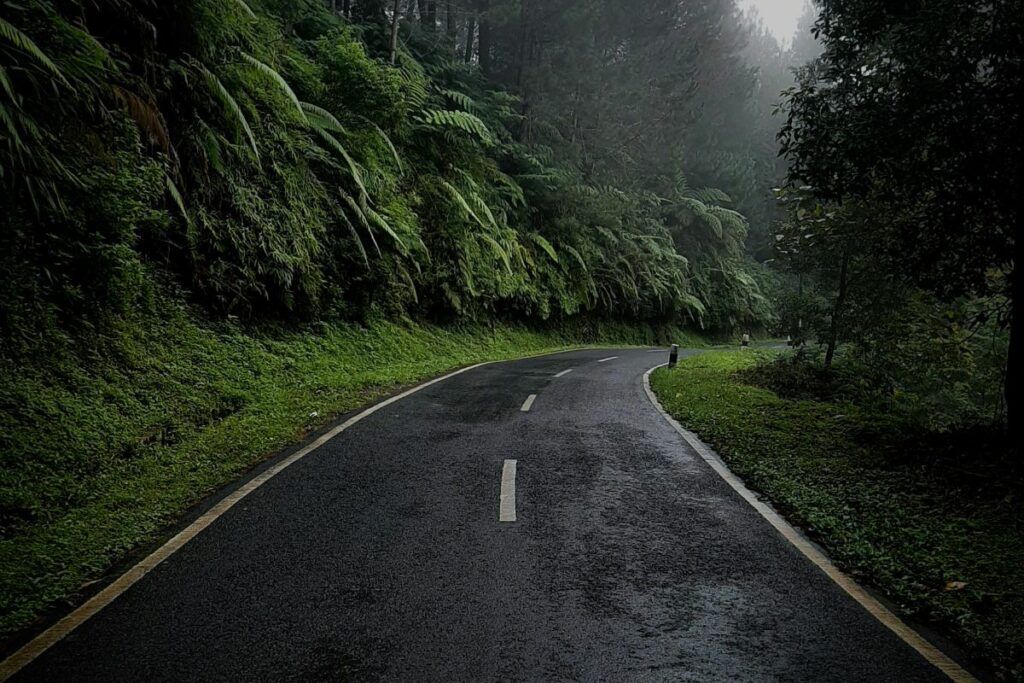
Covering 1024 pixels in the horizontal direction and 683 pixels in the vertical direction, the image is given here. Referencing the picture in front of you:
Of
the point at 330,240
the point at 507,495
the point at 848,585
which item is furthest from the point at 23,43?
the point at 330,240

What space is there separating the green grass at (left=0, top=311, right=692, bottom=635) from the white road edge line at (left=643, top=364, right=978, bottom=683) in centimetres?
507

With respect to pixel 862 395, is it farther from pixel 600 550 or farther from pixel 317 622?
pixel 317 622

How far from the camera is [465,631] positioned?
3.51 m


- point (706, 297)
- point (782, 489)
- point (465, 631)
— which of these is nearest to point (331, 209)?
point (782, 489)

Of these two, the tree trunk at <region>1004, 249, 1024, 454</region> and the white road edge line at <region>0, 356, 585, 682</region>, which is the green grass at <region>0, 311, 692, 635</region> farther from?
the tree trunk at <region>1004, 249, 1024, 454</region>

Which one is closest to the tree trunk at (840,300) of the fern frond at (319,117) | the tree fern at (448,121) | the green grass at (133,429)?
the green grass at (133,429)

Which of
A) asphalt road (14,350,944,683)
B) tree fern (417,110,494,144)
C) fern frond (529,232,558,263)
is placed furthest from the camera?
fern frond (529,232,558,263)

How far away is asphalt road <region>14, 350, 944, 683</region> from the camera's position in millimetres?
3236

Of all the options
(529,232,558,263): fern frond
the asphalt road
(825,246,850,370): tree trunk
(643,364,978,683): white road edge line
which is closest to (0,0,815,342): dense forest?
(529,232,558,263): fern frond

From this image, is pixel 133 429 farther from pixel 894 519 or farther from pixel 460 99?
pixel 460 99

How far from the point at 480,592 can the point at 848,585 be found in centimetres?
260

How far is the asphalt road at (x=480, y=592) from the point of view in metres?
3.24

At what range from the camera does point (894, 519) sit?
566cm

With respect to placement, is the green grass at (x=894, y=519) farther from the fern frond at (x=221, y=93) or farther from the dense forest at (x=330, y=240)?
the fern frond at (x=221, y=93)
